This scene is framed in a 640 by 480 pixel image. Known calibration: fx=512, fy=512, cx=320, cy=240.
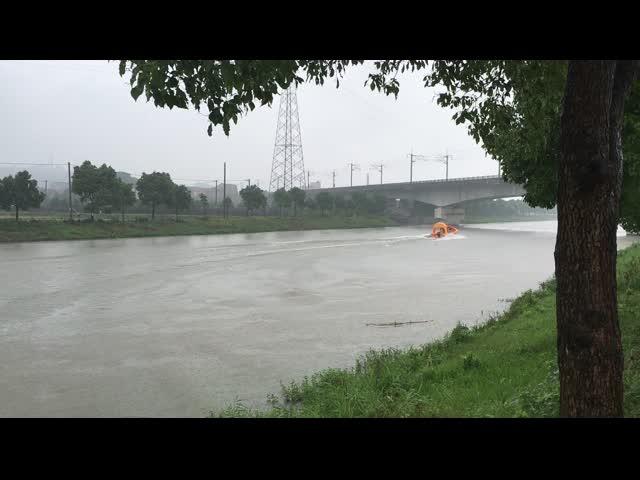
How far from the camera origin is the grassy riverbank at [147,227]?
43816 mm

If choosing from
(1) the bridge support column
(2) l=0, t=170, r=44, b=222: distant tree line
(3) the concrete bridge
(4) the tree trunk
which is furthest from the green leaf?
(1) the bridge support column

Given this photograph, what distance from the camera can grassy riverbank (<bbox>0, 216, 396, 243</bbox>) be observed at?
43816 mm

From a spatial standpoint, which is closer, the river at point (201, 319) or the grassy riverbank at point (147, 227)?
the river at point (201, 319)

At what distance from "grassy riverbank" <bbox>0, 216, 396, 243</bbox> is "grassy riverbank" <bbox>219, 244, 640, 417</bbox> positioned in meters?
41.2

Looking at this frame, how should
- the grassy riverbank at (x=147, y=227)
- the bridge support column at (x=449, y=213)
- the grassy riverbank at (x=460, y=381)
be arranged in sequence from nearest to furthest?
the grassy riverbank at (x=460, y=381) < the grassy riverbank at (x=147, y=227) < the bridge support column at (x=449, y=213)

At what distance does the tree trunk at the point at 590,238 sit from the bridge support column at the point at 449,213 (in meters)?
81.9

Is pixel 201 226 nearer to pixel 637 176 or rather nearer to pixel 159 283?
pixel 159 283

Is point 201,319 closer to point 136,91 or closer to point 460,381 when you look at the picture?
point 460,381

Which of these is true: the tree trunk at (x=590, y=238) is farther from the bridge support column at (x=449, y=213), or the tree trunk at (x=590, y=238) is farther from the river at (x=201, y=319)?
the bridge support column at (x=449, y=213)

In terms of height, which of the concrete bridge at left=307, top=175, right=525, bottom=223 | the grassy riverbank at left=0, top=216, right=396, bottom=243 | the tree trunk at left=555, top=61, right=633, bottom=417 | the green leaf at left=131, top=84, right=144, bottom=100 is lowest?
the grassy riverbank at left=0, top=216, right=396, bottom=243

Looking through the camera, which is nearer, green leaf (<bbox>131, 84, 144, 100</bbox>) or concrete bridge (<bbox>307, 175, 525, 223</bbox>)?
green leaf (<bbox>131, 84, 144, 100</bbox>)

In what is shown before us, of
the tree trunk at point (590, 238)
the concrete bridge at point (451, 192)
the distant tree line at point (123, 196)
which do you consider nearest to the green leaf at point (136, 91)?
the tree trunk at point (590, 238)

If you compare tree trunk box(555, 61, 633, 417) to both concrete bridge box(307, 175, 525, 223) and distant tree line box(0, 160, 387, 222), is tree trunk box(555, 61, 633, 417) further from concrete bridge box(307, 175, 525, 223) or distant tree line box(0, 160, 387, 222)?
concrete bridge box(307, 175, 525, 223)
